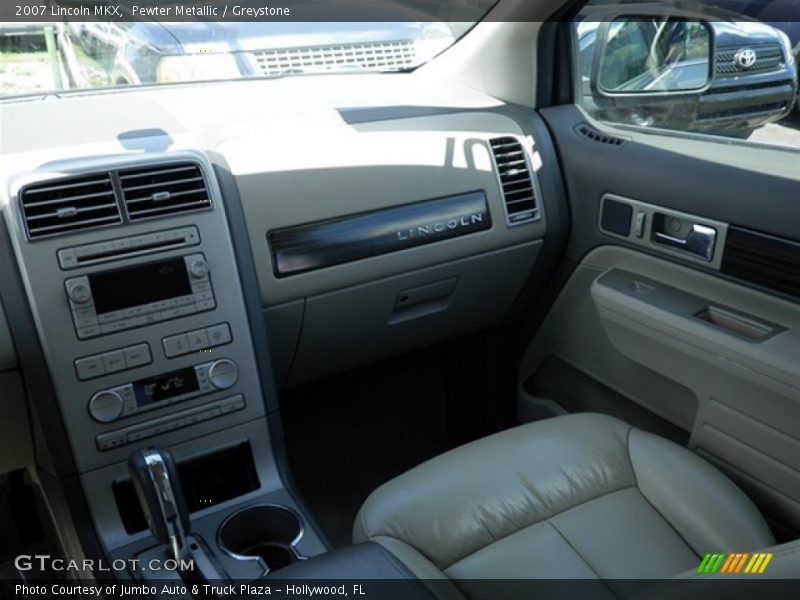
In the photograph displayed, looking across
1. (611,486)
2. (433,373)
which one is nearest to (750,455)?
(611,486)

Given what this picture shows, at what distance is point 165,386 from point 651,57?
159 centimetres

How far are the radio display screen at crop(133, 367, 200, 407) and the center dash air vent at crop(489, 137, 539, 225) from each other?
945 millimetres

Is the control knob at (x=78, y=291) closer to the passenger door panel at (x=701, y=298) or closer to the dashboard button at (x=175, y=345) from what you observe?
the dashboard button at (x=175, y=345)

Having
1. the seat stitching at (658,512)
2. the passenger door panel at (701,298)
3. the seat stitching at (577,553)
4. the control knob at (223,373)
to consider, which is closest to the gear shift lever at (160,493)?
the control knob at (223,373)

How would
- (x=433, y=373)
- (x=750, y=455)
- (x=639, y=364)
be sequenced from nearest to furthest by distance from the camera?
(x=750, y=455) < (x=639, y=364) < (x=433, y=373)

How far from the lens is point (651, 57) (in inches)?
86.5

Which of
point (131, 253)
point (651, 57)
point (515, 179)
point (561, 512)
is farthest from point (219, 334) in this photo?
point (651, 57)

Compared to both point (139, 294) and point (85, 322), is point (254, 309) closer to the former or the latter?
point (139, 294)

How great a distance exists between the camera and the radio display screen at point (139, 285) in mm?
1541

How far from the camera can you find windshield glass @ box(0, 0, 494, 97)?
185 cm

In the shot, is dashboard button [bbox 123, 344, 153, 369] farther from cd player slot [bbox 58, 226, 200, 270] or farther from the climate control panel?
cd player slot [bbox 58, 226, 200, 270]

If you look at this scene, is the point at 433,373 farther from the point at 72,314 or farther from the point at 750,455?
the point at 72,314

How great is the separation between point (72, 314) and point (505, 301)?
1.25m

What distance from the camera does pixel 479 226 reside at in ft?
6.78
